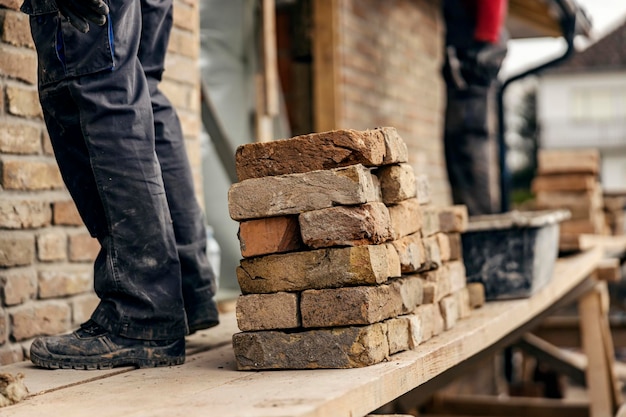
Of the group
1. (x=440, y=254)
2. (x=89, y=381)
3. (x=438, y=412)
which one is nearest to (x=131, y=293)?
(x=89, y=381)

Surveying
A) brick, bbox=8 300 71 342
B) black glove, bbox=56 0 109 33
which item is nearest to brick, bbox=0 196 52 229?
brick, bbox=8 300 71 342

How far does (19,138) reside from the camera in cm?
285

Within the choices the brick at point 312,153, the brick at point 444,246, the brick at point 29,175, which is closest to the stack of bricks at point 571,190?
the brick at point 444,246

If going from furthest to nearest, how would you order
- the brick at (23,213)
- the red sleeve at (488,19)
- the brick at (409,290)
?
the red sleeve at (488,19) → the brick at (23,213) → the brick at (409,290)

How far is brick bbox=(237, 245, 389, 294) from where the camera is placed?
216 centimetres

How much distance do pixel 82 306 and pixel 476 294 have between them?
137 cm

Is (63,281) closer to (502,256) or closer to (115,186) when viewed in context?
(115,186)

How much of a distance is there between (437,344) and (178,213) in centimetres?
85

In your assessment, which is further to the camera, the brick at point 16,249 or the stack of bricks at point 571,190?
the stack of bricks at point 571,190

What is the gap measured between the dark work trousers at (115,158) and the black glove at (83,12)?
77 mm

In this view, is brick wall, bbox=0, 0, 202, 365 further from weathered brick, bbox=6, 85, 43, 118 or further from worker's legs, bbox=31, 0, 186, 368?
worker's legs, bbox=31, 0, 186, 368

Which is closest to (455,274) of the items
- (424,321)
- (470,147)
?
(424,321)

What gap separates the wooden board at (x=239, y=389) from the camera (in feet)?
5.72

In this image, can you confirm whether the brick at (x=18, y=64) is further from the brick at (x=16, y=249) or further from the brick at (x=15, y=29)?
the brick at (x=16, y=249)
